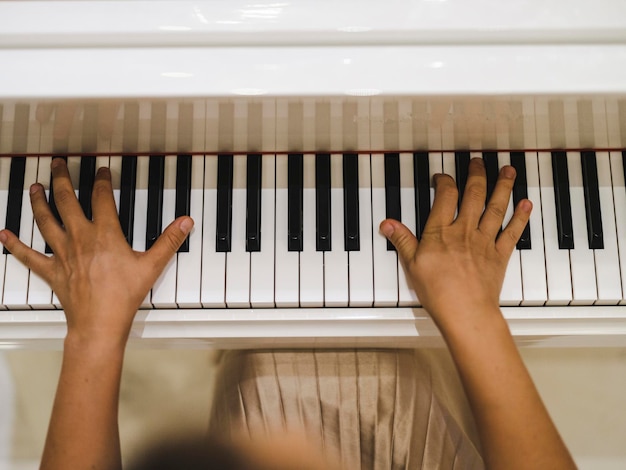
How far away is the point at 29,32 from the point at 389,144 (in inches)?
26.5

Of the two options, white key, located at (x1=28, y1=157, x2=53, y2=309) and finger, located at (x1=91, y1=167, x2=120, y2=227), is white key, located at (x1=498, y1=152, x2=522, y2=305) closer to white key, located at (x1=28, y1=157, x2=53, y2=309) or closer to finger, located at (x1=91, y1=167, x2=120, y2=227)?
finger, located at (x1=91, y1=167, x2=120, y2=227)

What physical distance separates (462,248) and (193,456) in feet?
2.71

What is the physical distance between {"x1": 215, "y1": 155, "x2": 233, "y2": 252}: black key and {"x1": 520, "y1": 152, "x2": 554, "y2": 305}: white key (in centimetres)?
63

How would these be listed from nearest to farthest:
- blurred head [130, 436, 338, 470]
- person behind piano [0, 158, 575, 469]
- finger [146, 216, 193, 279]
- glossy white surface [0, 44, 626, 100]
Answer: glossy white surface [0, 44, 626, 100] → person behind piano [0, 158, 575, 469] → finger [146, 216, 193, 279] → blurred head [130, 436, 338, 470]

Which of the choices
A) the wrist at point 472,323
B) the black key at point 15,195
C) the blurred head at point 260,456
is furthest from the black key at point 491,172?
the black key at point 15,195

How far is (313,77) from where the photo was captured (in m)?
0.83

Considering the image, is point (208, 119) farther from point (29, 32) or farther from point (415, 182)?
point (415, 182)

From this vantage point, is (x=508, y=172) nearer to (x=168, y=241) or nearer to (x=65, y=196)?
(x=168, y=241)

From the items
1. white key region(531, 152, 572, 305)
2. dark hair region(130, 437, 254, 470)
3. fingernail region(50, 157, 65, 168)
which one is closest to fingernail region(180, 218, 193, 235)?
fingernail region(50, 157, 65, 168)

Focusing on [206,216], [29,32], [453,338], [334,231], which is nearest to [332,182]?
[334,231]

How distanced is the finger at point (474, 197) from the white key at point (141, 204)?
676mm

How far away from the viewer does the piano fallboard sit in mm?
1112

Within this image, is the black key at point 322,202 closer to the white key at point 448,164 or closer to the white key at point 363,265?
the white key at point 363,265

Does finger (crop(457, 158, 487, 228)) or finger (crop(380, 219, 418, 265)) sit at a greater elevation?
finger (crop(457, 158, 487, 228))
